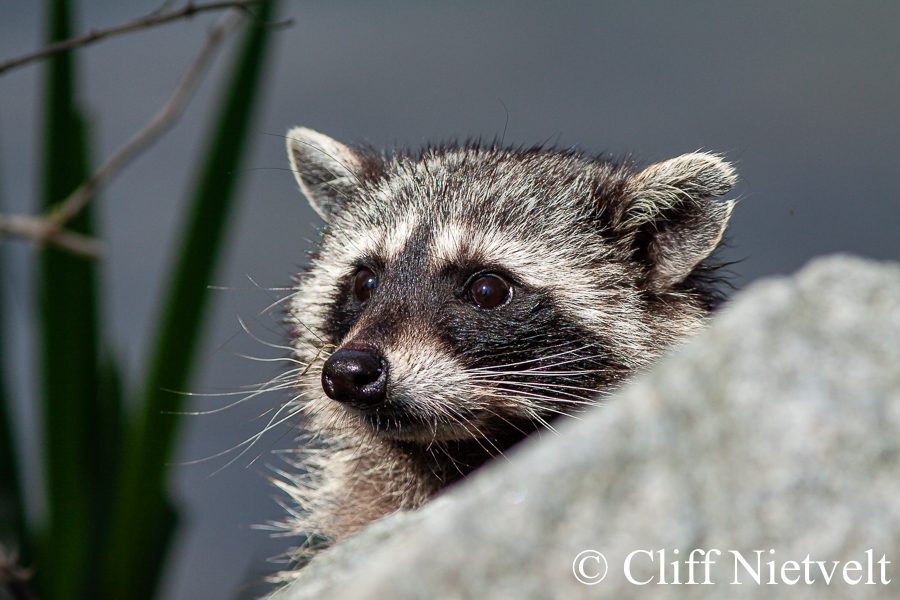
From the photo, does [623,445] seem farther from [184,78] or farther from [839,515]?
[184,78]

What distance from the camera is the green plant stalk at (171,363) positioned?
16.2 ft

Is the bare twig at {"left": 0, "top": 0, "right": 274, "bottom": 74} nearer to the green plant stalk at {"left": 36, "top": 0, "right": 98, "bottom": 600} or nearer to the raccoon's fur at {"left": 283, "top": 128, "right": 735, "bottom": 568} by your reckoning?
the raccoon's fur at {"left": 283, "top": 128, "right": 735, "bottom": 568}

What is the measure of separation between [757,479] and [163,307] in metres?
4.56

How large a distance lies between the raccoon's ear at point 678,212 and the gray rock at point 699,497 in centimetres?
172

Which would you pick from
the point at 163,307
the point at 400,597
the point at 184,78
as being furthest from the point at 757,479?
the point at 163,307

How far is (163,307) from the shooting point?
198 inches

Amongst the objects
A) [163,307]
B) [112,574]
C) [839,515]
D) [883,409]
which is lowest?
[112,574]

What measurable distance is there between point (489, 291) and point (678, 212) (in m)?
0.70

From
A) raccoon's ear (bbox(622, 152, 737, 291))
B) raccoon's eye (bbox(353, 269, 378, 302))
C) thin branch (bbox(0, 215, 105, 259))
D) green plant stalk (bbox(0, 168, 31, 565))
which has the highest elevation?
raccoon's ear (bbox(622, 152, 737, 291))

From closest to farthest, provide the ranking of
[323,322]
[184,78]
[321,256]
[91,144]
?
[184,78] → [323,322] → [321,256] → [91,144]

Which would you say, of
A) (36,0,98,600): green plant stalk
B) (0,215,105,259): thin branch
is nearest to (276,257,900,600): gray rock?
(0,215,105,259): thin branch

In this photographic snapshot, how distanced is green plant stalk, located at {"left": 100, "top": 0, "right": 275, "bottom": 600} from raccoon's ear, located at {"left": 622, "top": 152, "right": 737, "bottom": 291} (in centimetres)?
304

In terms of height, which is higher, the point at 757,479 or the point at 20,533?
the point at 757,479

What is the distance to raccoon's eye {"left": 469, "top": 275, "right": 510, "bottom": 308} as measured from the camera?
2.66 m
